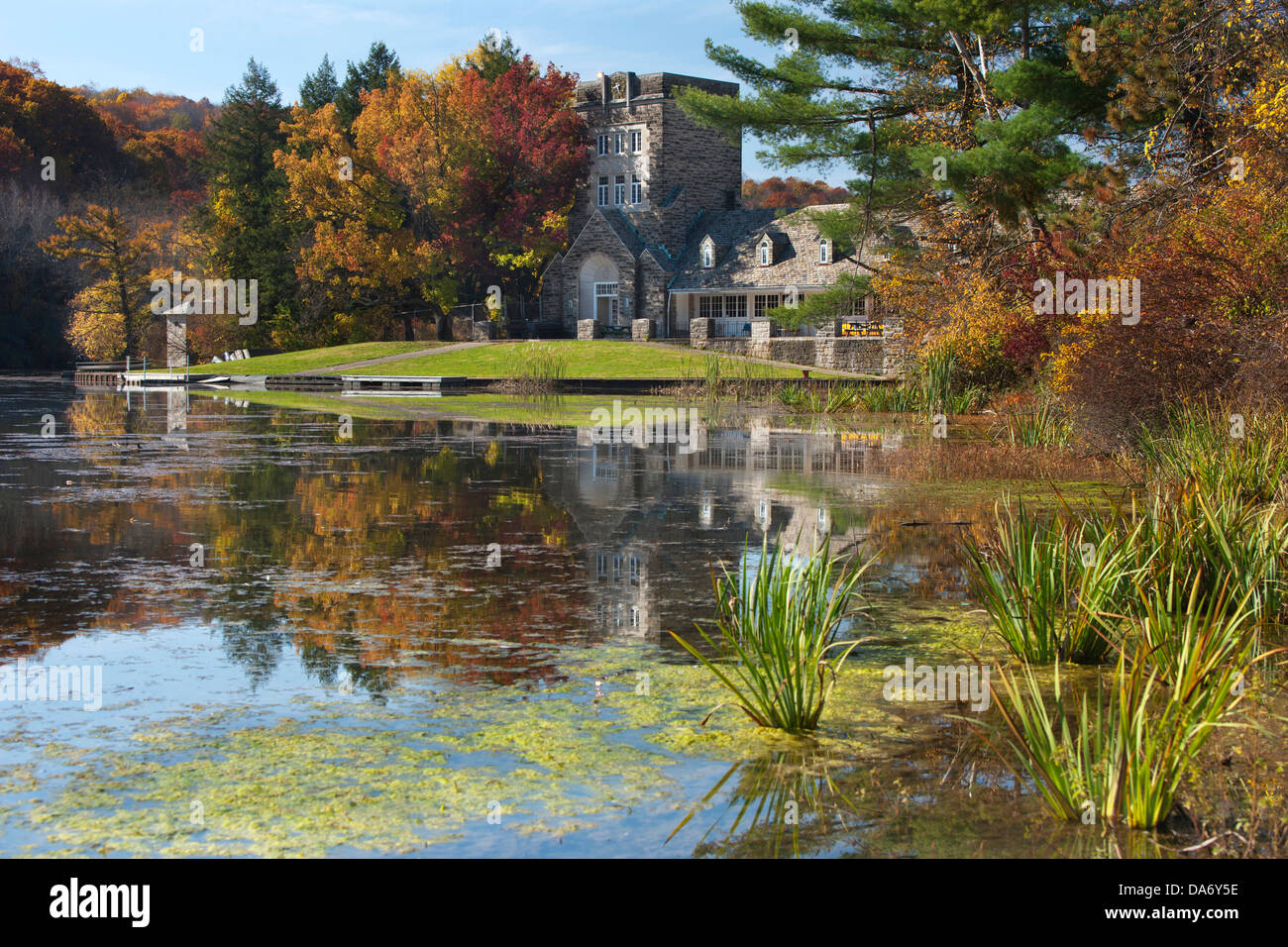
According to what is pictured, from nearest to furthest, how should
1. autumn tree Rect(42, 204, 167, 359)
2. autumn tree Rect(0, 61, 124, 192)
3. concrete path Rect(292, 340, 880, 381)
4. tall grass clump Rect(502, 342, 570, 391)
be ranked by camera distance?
tall grass clump Rect(502, 342, 570, 391)
concrete path Rect(292, 340, 880, 381)
autumn tree Rect(42, 204, 167, 359)
autumn tree Rect(0, 61, 124, 192)

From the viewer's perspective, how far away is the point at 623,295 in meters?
58.8

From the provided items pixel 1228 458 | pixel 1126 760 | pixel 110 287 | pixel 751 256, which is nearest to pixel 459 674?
pixel 1126 760

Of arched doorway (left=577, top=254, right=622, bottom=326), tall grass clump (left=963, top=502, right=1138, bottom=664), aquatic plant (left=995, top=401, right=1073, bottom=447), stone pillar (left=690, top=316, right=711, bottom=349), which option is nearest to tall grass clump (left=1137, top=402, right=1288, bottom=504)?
tall grass clump (left=963, top=502, right=1138, bottom=664)

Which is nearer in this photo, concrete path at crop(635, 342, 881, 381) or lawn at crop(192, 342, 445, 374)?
concrete path at crop(635, 342, 881, 381)

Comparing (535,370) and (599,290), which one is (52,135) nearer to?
(599,290)

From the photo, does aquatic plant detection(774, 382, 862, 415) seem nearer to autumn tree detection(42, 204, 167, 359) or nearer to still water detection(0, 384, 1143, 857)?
still water detection(0, 384, 1143, 857)

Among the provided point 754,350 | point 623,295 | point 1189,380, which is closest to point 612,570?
point 1189,380

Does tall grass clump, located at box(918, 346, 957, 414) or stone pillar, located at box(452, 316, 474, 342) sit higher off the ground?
stone pillar, located at box(452, 316, 474, 342)

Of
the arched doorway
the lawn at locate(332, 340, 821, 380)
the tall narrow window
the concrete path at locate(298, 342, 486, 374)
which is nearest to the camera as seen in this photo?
the lawn at locate(332, 340, 821, 380)

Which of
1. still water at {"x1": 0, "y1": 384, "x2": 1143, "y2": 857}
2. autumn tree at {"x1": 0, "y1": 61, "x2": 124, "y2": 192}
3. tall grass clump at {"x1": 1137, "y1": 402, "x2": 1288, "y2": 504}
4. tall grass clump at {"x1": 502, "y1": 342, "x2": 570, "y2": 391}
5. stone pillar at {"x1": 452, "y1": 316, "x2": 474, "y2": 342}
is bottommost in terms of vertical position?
still water at {"x1": 0, "y1": 384, "x2": 1143, "y2": 857}

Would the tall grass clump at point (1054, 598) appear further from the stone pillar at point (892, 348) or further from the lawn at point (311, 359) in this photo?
the lawn at point (311, 359)

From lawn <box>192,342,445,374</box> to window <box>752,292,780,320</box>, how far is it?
13868 mm

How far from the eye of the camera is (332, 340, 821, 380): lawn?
38.3 m
